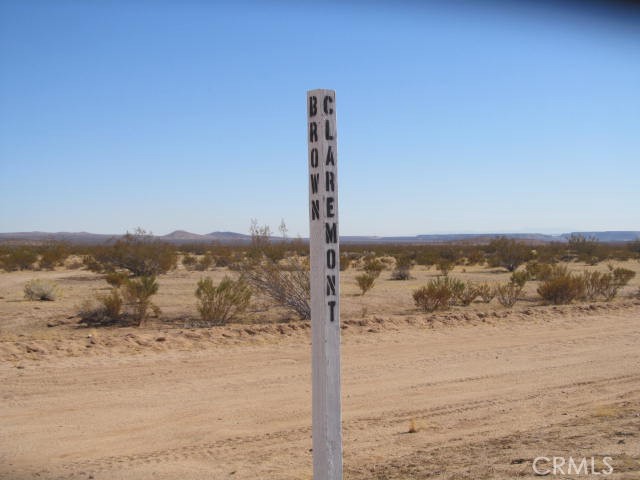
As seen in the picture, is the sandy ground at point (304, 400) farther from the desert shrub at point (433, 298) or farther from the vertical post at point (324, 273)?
the desert shrub at point (433, 298)

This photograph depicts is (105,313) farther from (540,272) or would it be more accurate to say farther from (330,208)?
(540,272)

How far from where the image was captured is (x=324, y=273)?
5.42m

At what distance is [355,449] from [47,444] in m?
4.10

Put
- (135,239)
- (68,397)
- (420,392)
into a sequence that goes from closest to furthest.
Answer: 1. (68,397)
2. (420,392)
3. (135,239)

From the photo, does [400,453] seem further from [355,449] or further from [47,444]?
[47,444]

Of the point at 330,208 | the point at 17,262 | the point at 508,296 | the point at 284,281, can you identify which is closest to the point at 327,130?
the point at 330,208

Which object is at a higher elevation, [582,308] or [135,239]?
[135,239]

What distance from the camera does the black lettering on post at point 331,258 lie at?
546cm

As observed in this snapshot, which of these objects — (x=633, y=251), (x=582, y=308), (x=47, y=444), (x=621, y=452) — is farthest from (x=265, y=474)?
(x=633, y=251)

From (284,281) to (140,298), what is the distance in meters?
4.63

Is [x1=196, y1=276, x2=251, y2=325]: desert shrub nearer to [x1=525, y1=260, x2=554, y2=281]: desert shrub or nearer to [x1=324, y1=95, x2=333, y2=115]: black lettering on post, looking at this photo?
[x1=324, y1=95, x2=333, y2=115]: black lettering on post

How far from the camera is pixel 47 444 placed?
8750 mm

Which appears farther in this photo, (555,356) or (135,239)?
(135,239)

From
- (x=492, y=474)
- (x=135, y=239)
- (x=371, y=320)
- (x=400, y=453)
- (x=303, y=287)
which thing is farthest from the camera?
(x=135, y=239)
